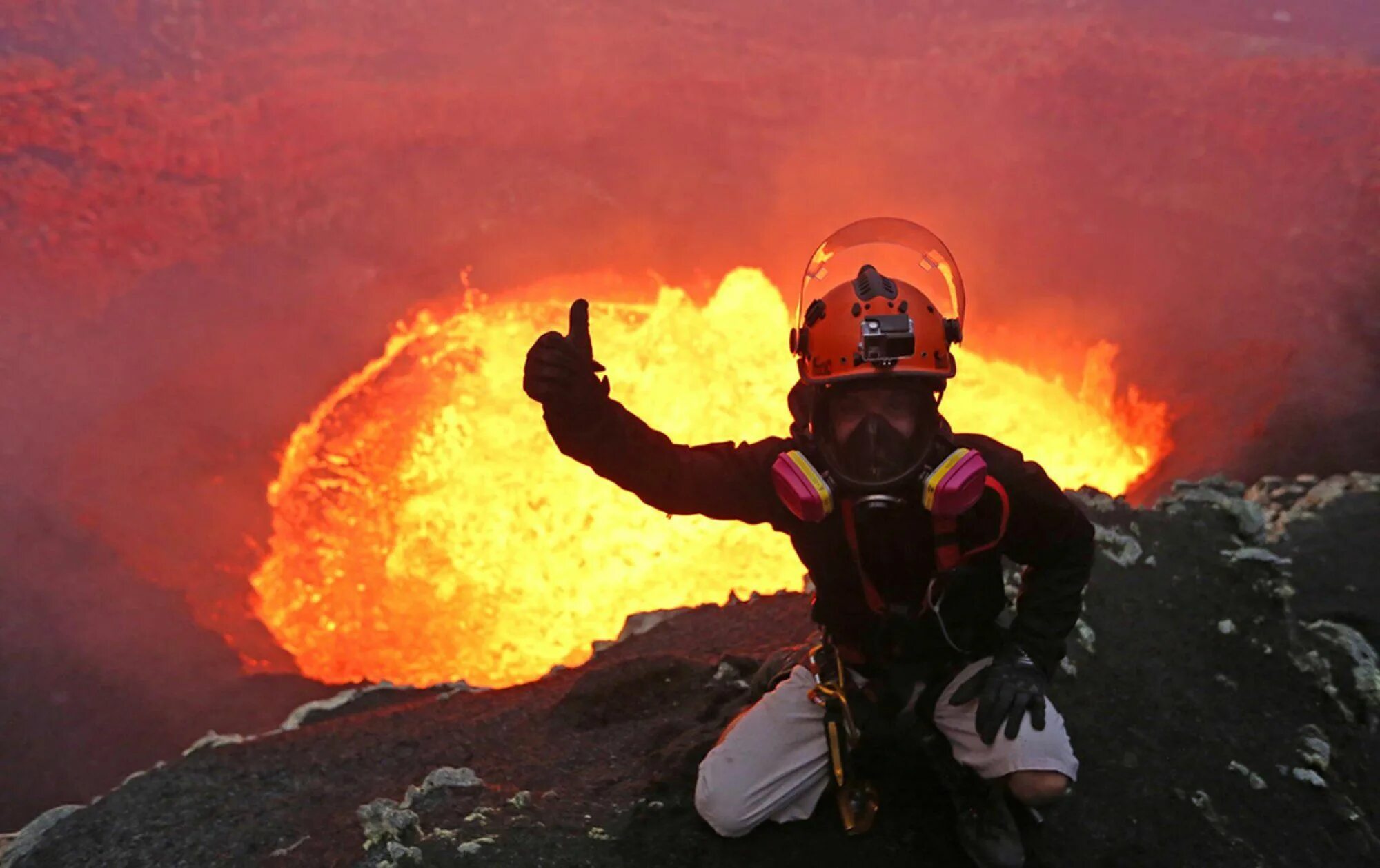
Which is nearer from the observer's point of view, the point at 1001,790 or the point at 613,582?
the point at 1001,790

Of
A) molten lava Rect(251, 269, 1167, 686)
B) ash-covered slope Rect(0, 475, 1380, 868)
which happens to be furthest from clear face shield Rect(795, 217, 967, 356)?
molten lava Rect(251, 269, 1167, 686)

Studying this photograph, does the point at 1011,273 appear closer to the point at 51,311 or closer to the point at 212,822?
the point at 212,822

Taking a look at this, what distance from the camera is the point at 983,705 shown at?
284 cm

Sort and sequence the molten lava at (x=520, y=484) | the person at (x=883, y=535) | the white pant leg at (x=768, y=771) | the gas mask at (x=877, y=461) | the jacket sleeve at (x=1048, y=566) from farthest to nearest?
the molten lava at (x=520, y=484), the white pant leg at (x=768, y=771), the jacket sleeve at (x=1048, y=566), the person at (x=883, y=535), the gas mask at (x=877, y=461)

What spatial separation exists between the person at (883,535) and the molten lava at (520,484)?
4.83 m

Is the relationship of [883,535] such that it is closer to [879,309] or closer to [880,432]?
[880,432]

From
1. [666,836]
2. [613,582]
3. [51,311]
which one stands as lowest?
[666,836]

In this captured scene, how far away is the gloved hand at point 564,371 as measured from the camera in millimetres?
2748

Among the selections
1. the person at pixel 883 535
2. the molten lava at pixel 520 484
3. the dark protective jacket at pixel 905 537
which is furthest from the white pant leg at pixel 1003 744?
the molten lava at pixel 520 484

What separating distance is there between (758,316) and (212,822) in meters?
7.01

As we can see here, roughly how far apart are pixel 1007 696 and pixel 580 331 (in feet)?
5.53

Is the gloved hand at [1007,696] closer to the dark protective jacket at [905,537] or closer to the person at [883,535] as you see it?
the person at [883,535]

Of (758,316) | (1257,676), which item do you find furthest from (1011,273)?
(1257,676)

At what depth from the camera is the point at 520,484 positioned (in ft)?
29.6
